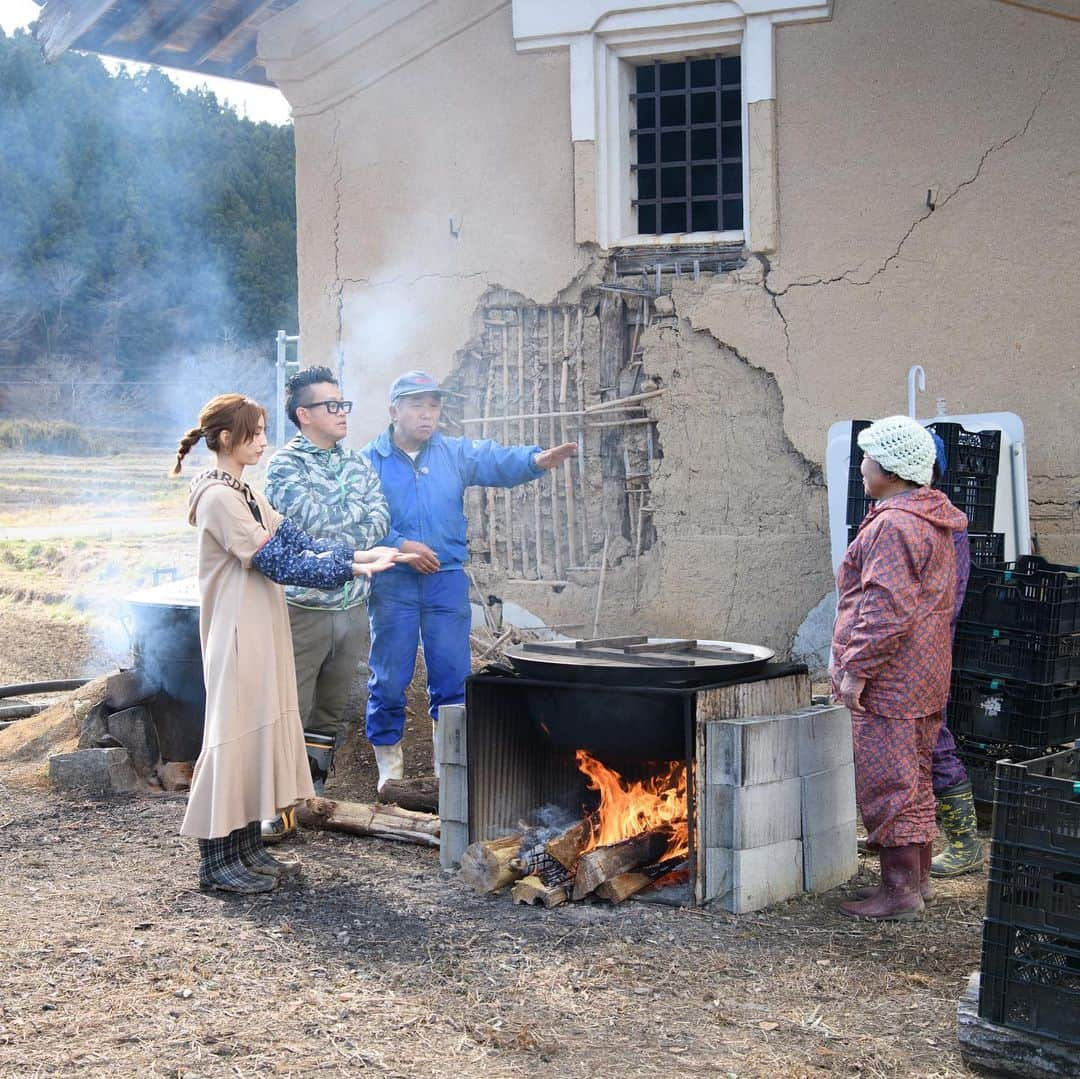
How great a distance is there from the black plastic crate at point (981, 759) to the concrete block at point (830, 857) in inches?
37.0

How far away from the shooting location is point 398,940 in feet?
14.6

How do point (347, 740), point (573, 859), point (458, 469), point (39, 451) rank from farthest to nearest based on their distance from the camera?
point (39, 451)
point (347, 740)
point (458, 469)
point (573, 859)

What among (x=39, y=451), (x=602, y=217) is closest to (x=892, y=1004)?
(x=602, y=217)

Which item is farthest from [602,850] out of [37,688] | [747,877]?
[37,688]

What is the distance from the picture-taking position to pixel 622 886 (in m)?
4.81

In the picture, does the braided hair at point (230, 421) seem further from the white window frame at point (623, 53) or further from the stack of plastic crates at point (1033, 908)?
the white window frame at point (623, 53)

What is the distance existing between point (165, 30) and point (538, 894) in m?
7.68

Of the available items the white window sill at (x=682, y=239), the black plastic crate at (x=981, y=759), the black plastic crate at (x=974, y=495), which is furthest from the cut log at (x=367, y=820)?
the white window sill at (x=682, y=239)

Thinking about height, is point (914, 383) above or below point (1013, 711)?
above

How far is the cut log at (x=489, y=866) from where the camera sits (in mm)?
4906

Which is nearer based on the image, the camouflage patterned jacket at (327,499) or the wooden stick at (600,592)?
the camouflage patterned jacket at (327,499)

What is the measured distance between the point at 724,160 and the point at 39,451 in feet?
62.3

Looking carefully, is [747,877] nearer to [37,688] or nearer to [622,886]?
[622,886]

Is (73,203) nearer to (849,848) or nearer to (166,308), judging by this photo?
(166,308)
